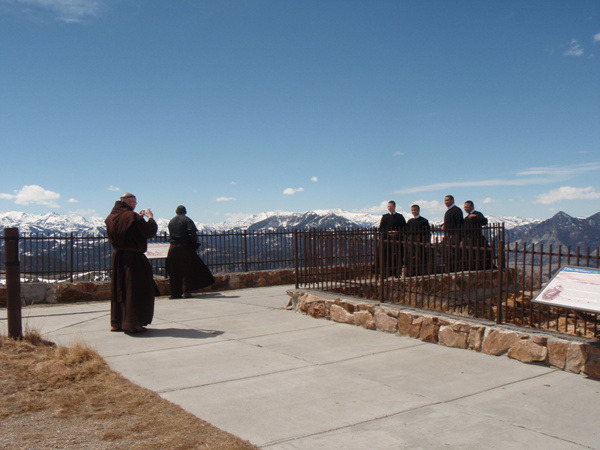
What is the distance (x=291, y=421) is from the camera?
430 centimetres

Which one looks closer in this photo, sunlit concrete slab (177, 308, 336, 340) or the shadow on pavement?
the shadow on pavement

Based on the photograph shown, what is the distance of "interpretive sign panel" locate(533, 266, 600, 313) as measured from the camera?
5160 mm

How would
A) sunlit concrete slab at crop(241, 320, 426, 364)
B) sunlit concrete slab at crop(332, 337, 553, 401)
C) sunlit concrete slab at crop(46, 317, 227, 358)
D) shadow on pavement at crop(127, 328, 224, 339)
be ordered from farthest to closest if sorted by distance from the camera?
shadow on pavement at crop(127, 328, 224, 339)
sunlit concrete slab at crop(46, 317, 227, 358)
sunlit concrete slab at crop(241, 320, 426, 364)
sunlit concrete slab at crop(332, 337, 553, 401)

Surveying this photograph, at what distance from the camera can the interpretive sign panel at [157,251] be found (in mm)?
12329

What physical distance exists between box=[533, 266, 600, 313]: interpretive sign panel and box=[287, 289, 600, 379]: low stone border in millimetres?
517

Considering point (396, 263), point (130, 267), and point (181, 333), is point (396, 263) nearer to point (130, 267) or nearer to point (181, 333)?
point (181, 333)

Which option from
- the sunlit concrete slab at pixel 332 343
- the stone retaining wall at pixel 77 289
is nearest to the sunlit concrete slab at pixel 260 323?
the sunlit concrete slab at pixel 332 343

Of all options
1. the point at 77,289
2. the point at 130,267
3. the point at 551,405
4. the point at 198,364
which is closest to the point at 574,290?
the point at 551,405

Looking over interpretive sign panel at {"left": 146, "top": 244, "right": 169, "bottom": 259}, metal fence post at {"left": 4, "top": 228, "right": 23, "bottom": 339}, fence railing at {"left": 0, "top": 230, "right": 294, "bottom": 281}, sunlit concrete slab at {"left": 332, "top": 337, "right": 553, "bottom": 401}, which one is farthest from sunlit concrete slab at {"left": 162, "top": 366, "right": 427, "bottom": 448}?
interpretive sign panel at {"left": 146, "top": 244, "right": 169, "bottom": 259}

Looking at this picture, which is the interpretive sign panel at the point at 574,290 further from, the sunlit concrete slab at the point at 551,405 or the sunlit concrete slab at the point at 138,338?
the sunlit concrete slab at the point at 138,338

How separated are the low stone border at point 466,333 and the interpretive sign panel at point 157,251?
15.3 feet

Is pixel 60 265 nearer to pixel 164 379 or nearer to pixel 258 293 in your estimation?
pixel 258 293

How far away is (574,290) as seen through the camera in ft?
17.5

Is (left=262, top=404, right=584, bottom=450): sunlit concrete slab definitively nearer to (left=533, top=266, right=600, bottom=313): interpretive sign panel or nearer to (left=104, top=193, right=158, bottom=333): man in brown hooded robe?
(left=533, top=266, right=600, bottom=313): interpretive sign panel
